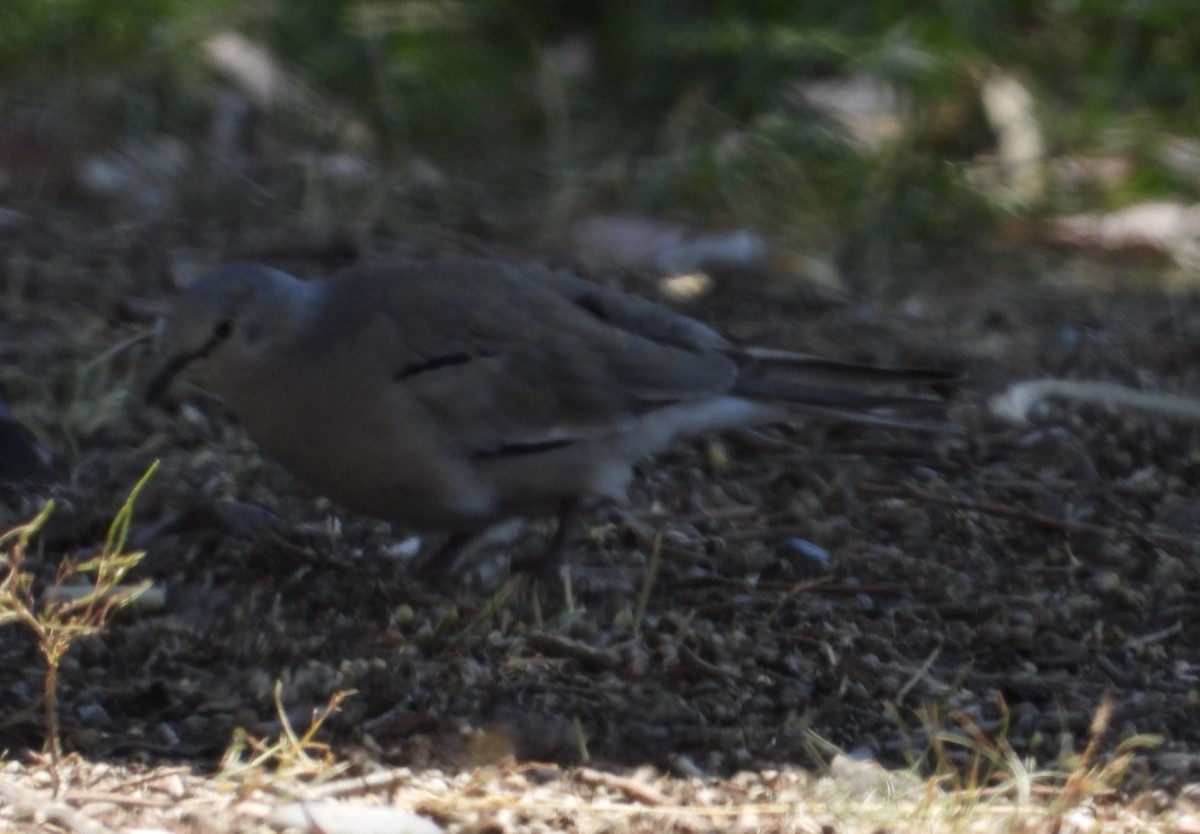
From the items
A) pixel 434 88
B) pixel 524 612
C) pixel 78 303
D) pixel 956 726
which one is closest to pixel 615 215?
pixel 434 88

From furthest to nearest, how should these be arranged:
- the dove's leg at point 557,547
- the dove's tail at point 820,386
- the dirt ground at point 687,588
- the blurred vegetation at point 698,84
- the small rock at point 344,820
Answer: the blurred vegetation at point 698,84
the dove's tail at point 820,386
the dove's leg at point 557,547
the dirt ground at point 687,588
the small rock at point 344,820

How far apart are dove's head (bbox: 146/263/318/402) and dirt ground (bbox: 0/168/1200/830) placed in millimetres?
324

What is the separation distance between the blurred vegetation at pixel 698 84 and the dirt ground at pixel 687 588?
3.67ft

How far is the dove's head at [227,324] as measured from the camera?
134 inches

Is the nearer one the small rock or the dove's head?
the small rock

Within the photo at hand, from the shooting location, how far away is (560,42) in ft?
23.1

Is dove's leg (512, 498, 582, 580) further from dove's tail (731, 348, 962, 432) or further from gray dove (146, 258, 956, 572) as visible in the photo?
dove's tail (731, 348, 962, 432)

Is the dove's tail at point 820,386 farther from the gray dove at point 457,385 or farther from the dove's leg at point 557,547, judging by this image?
the dove's leg at point 557,547

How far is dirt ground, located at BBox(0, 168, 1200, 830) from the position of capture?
111 inches

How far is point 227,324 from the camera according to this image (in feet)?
11.1

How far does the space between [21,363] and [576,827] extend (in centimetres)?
234

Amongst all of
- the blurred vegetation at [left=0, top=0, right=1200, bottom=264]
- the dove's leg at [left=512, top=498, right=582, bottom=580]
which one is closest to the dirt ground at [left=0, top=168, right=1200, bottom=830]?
the dove's leg at [left=512, top=498, right=582, bottom=580]

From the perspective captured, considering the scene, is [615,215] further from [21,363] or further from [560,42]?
A: [21,363]

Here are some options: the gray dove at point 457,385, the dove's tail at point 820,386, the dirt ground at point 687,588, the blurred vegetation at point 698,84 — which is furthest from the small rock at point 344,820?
the blurred vegetation at point 698,84
